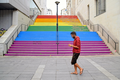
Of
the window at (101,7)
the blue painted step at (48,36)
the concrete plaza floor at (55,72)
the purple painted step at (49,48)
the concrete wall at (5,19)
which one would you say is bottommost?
the concrete plaza floor at (55,72)

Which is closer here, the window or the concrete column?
the concrete column

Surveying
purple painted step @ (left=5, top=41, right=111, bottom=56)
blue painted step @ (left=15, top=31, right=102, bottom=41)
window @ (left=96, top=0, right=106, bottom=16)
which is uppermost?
window @ (left=96, top=0, right=106, bottom=16)

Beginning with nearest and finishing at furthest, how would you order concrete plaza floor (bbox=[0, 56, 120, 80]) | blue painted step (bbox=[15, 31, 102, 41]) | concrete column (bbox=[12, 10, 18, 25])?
1. concrete plaza floor (bbox=[0, 56, 120, 80])
2. blue painted step (bbox=[15, 31, 102, 41])
3. concrete column (bbox=[12, 10, 18, 25])

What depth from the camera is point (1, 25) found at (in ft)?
39.8

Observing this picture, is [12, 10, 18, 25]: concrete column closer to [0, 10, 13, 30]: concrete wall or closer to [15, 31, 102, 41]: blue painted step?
[0, 10, 13, 30]: concrete wall

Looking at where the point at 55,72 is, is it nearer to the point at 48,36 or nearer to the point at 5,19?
the point at 48,36

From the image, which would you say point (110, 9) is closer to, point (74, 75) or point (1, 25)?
point (74, 75)

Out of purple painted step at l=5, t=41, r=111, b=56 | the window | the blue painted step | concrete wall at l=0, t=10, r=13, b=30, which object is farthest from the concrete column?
the window

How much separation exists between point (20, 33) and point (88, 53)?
8.45 m

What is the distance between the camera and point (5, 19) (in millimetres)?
12172

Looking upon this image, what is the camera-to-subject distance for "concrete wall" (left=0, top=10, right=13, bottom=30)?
12.1 meters

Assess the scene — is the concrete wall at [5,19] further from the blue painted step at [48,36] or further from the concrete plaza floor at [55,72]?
the concrete plaza floor at [55,72]

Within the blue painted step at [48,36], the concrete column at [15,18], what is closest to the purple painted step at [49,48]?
the blue painted step at [48,36]

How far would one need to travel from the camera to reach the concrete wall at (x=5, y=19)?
12.1 m
